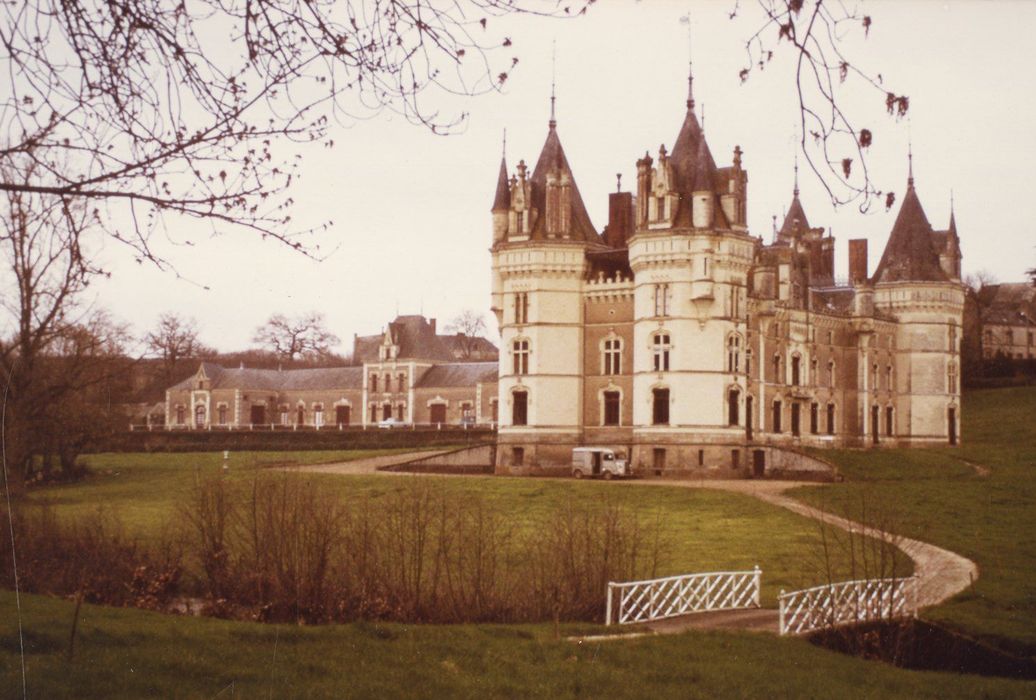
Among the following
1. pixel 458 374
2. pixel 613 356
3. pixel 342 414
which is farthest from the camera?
pixel 342 414

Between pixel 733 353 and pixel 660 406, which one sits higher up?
pixel 733 353

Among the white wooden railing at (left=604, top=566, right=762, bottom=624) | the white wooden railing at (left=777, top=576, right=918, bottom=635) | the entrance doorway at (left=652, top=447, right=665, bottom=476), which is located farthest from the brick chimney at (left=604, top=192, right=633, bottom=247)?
the white wooden railing at (left=777, top=576, right=918, bottom=635)

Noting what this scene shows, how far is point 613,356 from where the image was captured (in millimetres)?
44219

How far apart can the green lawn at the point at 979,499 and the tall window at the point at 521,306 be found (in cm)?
1216

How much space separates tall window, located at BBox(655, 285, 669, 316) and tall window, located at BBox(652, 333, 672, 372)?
2.66 ft

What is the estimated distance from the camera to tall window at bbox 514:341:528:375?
146 feet

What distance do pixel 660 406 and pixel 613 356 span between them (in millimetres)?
3129

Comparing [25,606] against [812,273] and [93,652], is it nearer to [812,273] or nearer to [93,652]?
[93,652]

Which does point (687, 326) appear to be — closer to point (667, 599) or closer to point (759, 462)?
point (759, 462)

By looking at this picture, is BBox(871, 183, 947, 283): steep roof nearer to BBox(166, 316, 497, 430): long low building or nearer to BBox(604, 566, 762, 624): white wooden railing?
BBox(166, 316, 497, 430): long low building

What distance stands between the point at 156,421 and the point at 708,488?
5096 cm

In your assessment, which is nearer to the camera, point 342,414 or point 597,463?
point 597,463

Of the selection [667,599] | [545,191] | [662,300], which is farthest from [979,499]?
[545,191]

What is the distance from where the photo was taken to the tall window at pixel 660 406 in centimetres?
4194
